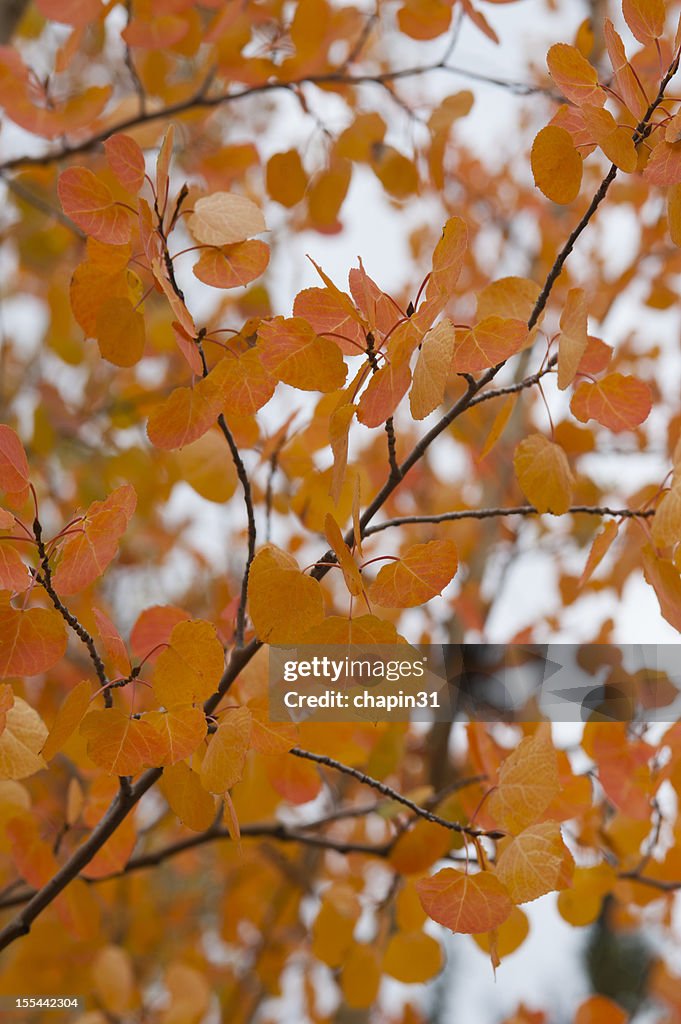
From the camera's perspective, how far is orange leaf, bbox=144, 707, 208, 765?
13.9 inches

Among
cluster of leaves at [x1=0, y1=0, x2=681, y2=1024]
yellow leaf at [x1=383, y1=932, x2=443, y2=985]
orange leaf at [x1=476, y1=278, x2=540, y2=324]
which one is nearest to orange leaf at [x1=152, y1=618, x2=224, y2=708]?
cluster of leaves at [x1=0, y1=0, x2=681, y2=1024]

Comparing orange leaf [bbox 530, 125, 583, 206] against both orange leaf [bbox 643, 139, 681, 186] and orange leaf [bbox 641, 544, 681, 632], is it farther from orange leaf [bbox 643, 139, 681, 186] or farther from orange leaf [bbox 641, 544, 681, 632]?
orange leaf [bbox 641, 544, 681, 632]

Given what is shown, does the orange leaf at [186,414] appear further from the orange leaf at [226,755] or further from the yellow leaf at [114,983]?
the yellow leaf at [114,983]

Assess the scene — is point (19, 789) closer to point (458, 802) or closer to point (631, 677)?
point (458, 802)

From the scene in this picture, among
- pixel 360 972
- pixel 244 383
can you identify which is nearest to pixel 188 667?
pixel 244 383

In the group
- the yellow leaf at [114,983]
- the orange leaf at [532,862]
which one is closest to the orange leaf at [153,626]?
the orange leaf at [532,862]

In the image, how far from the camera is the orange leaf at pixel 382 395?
1.11 feet

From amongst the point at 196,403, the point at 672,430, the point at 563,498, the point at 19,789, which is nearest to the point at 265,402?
the point at 196,403

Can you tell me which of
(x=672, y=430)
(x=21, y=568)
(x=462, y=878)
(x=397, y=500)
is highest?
(x=397, y=500)

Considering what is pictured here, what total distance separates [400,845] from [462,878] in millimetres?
221

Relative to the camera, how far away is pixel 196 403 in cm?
38

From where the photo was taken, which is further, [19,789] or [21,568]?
[19,789]

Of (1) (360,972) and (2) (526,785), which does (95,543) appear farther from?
(1) (360,972)

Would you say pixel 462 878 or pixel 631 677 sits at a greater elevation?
pixel 631 677
